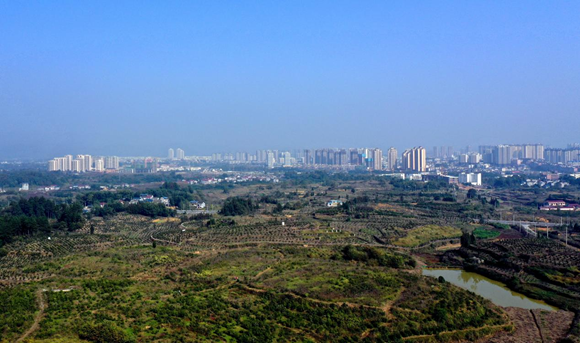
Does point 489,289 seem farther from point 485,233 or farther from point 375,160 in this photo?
point 375,160

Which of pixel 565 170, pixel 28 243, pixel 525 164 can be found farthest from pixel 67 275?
pixel 525 164

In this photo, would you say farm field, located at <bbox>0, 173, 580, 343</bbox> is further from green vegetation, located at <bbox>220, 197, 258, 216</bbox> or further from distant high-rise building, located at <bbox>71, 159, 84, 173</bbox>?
distant high-rise building, located at <bbox>71, 159, 84, 173</bbox>

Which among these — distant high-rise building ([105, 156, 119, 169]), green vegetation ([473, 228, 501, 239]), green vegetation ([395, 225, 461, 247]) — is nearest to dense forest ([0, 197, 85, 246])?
green vegetation ([395, 225, 461, 247])

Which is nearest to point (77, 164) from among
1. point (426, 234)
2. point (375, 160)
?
point (375, 160)

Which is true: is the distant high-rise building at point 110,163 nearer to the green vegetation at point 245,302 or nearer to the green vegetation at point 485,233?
the green vegetation at point 485,233

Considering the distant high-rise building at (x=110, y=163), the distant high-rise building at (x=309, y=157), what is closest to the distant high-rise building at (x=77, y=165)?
the distant high-rise building at (x=110, y=163)

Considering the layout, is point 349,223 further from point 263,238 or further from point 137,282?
point 137,282
